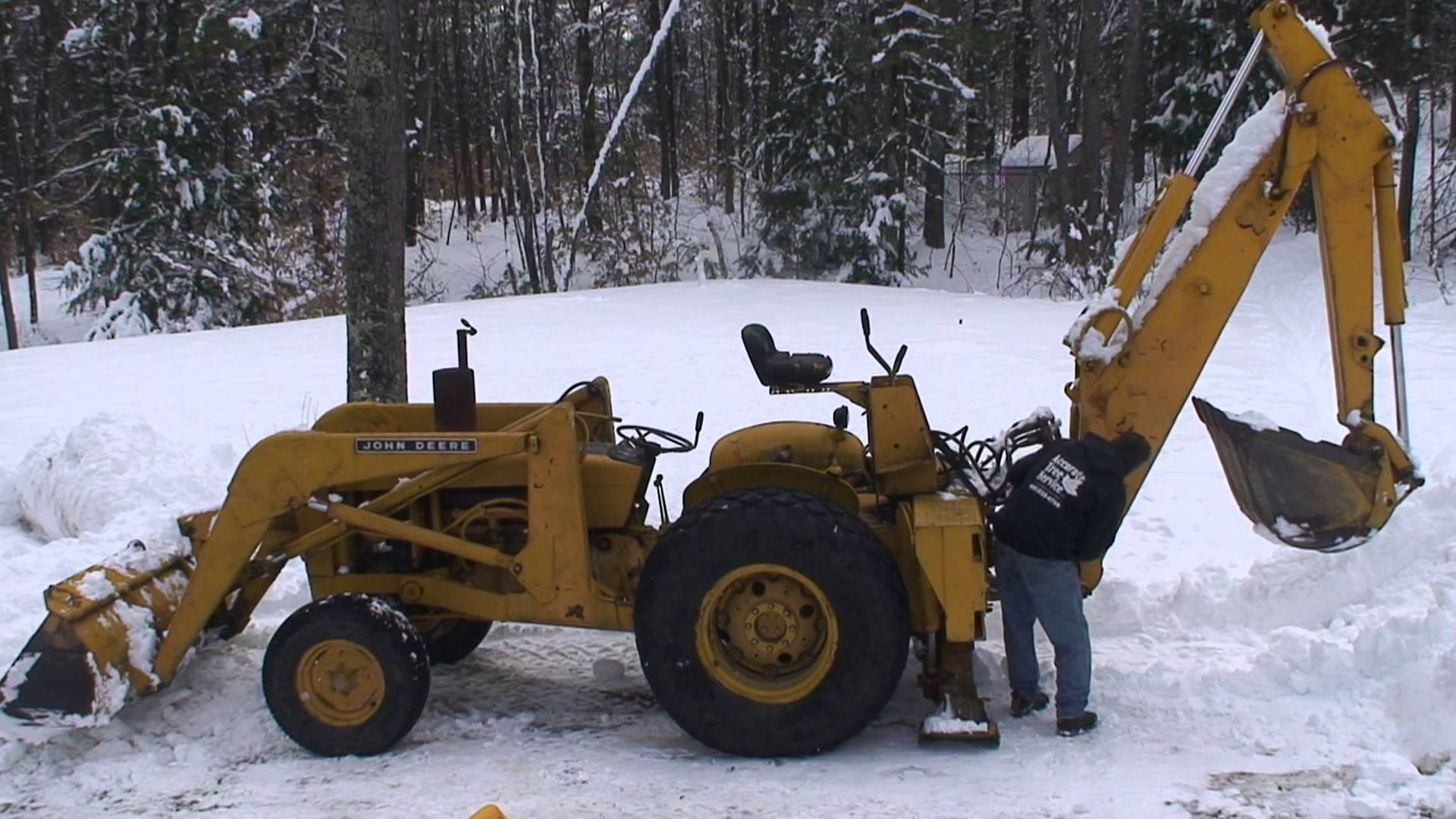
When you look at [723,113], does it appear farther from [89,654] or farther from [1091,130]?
[89,654]

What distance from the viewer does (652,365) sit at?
1102cm

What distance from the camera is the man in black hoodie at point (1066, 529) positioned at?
14.3ft

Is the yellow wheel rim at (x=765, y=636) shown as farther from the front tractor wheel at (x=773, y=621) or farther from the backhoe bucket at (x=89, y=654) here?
the backhoe bucket at (x=89, y=654)

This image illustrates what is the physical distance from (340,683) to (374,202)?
12.2ft

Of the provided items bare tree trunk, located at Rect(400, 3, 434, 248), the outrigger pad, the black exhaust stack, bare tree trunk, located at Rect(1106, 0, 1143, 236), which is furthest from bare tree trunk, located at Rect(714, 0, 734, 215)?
the outrigger pad

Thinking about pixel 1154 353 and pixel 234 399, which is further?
pixel 234 399

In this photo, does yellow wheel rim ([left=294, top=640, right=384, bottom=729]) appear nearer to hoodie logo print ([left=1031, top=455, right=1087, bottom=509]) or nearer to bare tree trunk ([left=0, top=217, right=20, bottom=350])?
hoodie logo print ([left=1031, top=455, right=1087, bottom=509])

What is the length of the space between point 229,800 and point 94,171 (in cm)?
2059

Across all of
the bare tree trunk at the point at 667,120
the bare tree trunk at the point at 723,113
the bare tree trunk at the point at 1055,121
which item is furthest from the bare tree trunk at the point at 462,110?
the bare tree trunk at the point at 1055,121

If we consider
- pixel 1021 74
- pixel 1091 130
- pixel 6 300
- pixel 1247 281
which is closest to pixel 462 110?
pixel 6 300

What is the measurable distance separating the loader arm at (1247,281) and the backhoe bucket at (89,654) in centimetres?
376

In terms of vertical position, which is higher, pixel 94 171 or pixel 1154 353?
pixel 94 171

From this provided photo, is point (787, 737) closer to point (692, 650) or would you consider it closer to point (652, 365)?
point (692, 650)

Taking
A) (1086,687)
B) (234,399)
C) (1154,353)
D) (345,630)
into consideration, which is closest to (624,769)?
(345,630)
